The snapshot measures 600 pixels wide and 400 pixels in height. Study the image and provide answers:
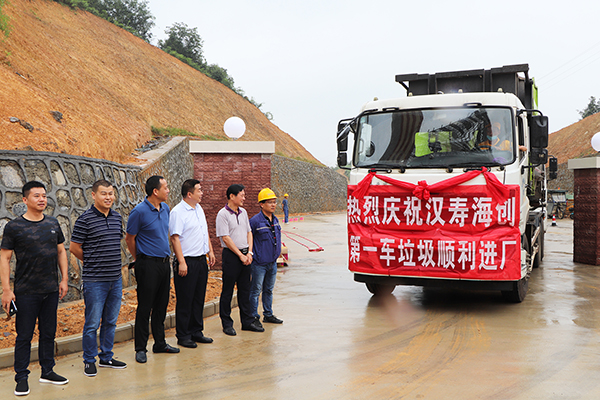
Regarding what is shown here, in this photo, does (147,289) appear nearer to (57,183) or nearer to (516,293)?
(57,183)

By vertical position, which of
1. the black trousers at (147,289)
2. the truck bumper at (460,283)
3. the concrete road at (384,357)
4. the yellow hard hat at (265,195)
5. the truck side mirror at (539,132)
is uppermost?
the truck side mirror at (539,132)

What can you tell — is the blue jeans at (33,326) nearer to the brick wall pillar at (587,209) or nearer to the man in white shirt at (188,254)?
the man in white shirt at (188,254)

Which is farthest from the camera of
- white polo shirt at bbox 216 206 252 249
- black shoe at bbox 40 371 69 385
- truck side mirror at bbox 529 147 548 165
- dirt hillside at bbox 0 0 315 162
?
dirt hillside at bbox 0 0 315 162

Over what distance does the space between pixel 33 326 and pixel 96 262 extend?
78cm

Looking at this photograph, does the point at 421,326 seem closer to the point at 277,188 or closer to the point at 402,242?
the point at 402,242

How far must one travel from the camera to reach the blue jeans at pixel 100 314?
4922 millimetres

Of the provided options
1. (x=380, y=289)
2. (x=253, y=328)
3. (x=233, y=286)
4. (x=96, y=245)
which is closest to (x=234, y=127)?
(x=380, y=289)

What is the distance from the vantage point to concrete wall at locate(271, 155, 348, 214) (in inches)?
1715

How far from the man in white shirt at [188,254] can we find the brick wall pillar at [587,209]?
1092 centimetres

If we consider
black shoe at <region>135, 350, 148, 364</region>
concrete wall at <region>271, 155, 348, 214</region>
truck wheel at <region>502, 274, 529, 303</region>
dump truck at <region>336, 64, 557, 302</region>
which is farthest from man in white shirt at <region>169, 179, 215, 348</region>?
concrete wall at <region>271, 155, 348, 214</region>

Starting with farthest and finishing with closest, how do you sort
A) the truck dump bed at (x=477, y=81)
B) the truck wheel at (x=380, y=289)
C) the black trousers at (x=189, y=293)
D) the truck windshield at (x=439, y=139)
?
the truck dump bed at (x=477, y=81), the truck wheel at (x=380, y=289), the truck windshield at (x=439, y=139), the black trousers at (x=189, y=293)

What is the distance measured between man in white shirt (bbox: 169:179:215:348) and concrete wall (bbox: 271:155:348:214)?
35.1 m

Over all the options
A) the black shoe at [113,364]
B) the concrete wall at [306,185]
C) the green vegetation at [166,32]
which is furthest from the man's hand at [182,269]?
the green vegetation at [166,32]

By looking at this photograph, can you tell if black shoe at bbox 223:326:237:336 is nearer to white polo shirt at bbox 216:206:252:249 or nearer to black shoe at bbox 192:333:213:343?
black shoe at bbox 192:333:213:343
